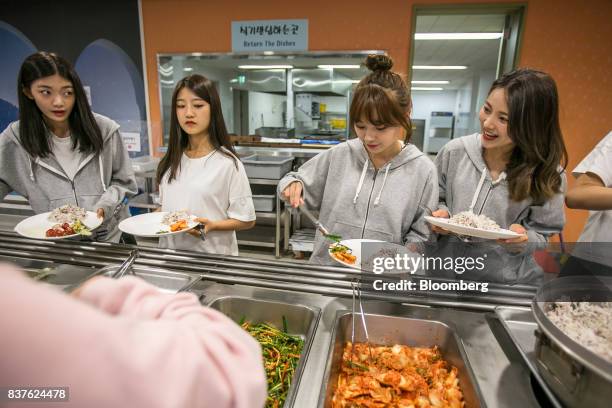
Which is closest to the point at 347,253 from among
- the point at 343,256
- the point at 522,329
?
the point at 343,256

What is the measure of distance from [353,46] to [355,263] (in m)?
3.82

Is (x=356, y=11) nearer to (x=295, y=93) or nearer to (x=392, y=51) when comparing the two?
(x=392, y=51)

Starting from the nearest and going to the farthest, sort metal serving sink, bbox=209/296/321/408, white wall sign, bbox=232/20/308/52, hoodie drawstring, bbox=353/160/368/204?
metal serving sink, bbox=209/296/321/408 → hoodie drawstring, bbox=353/160/368/204 → white wall sign, bbox=232/20/308/52

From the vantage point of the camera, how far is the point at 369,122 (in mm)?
1639

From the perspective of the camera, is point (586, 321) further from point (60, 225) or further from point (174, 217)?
point (60, 225)

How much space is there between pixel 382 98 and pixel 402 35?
3278 mm

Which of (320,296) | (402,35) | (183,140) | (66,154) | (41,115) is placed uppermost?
(402,35)

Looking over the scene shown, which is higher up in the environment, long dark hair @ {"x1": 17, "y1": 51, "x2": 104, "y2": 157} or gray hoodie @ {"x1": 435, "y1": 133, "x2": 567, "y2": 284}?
long dark hair @ {"x1": 17, "y1": 51, "x2": 104, "y2": 157}

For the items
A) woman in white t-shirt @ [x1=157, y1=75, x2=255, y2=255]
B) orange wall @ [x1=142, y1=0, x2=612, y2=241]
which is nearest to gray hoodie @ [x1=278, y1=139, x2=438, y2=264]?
woman in white t-shirt @ [x1=157, y1=75, x2=255, y2=255]

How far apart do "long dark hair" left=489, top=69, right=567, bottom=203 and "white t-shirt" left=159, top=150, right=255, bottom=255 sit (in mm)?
1519

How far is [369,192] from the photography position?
1874mm

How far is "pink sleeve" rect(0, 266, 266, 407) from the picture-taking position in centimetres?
28

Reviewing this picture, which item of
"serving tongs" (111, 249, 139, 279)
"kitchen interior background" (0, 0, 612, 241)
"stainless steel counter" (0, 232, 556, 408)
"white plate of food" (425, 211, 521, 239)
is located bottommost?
"stainless steel counter" (0, 232, 556, 408)

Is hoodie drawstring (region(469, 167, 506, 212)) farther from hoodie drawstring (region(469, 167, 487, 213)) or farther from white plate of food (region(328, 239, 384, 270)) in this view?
white plate of food (region(328, 239, 384, 270))
